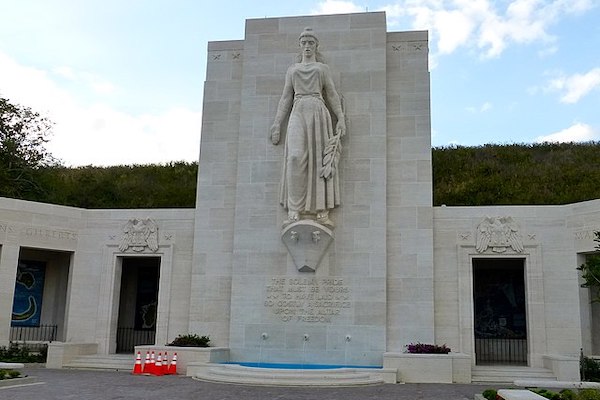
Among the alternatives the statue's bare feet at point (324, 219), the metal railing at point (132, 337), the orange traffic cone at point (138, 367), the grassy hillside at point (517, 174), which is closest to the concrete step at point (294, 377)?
the orange traffic cone at point (138, 367)

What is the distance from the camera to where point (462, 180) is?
118 ft

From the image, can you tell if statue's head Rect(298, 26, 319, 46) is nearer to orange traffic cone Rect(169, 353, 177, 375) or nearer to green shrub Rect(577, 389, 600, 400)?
orange traffic cone Rect(169, 353, 177, 375)

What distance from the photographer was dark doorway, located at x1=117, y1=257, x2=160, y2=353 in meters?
24.0

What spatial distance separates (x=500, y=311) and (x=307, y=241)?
903 cm

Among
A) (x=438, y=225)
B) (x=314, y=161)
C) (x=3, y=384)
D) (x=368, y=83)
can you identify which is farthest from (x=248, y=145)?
(x=3, y=384)

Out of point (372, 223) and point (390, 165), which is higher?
point (390, 165)

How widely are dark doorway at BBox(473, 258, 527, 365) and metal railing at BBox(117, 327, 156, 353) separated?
41.0 ft

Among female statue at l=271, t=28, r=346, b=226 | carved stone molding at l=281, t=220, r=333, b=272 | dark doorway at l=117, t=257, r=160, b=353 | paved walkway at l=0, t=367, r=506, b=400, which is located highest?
female statue at l=271, t=28, r=346, b=226

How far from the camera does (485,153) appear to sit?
3991 cm

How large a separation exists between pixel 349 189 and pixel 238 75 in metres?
5.56

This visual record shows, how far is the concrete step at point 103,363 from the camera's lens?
1777 centimetres

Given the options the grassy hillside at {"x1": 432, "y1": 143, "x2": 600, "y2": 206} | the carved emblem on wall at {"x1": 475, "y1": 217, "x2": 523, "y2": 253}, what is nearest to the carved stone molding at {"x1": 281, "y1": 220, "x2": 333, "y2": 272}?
the carved emblem on wall at {"x1": 475, "y1": 217, "x2": 523, "y2": 253}

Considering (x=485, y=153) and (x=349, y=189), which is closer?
(x=349, y=189)

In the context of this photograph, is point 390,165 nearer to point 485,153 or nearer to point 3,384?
point 3,384
